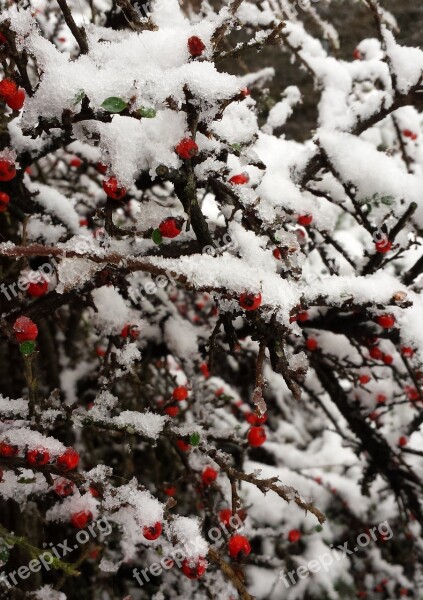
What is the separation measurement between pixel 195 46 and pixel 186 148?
24 cm

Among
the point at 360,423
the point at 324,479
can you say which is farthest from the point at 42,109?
the point at 324,479

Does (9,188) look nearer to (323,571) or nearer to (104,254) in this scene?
(104,254)

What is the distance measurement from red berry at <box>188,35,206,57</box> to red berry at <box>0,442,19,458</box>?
3.53 ft

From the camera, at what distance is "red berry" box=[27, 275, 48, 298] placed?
1688 mm

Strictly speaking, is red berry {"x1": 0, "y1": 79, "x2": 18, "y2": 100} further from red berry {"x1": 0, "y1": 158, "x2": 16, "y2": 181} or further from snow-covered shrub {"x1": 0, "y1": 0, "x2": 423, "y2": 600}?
red berry {"x1": 0, "y1": 158, "x2": 16, "y2": 181}

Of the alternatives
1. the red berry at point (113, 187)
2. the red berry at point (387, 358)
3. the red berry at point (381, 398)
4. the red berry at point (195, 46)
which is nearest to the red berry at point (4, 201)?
the red berry at point (113, 187)

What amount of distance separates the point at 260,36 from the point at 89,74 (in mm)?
420

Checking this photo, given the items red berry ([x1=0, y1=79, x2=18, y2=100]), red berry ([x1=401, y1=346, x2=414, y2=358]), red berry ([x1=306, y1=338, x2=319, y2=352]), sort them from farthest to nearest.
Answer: red berry ([x1=306, y1=338, x2=319, y2=352]) < red berry ([x1=401, y1=346, x2=414, y2=358]) < red berry ([x1=0, y1=79, x2=18, y2=100])

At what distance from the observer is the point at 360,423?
2357 millimetres

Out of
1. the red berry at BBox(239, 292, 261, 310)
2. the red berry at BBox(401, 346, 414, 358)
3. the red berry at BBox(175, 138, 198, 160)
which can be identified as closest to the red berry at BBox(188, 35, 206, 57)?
the red berry at BBox(175, 138, 198, 160)

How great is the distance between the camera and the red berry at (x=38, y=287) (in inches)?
66.4

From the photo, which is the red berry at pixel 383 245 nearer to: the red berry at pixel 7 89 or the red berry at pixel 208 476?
the red berry at pixel 208 476

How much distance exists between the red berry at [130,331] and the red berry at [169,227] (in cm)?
61

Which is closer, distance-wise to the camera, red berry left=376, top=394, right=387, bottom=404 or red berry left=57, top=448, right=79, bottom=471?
red berry left=57, top=448, right=79, bottom=471
